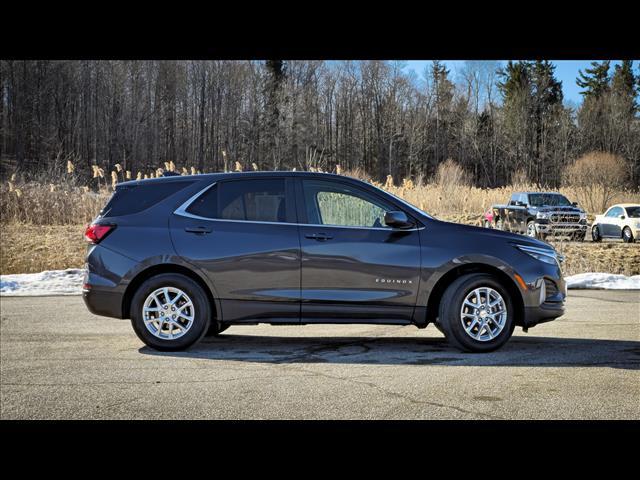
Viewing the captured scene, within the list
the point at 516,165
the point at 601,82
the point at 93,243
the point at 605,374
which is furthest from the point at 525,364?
the point at 601,82

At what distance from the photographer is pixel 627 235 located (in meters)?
18.2

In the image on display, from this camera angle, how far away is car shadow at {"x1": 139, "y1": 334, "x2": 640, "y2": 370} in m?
6.75

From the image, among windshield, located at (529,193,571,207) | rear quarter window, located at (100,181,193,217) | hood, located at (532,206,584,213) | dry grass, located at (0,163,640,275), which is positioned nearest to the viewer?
rear quarter window, located at (100,181,193,217)

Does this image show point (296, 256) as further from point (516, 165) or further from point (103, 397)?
point (516, 165)

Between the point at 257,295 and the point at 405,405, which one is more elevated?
the point at 257,295

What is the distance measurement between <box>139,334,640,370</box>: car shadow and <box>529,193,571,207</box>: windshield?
1043cm

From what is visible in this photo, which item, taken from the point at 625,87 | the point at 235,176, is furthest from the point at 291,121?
the point at 235,176

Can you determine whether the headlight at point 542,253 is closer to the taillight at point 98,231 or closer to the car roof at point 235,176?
the car roof at point 235,176

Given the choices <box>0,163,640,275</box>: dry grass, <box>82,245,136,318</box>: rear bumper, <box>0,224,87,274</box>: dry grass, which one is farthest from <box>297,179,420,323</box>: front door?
<box>0,224,87,274</box>: dry grass

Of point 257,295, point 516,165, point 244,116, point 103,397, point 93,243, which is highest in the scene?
point 244,116

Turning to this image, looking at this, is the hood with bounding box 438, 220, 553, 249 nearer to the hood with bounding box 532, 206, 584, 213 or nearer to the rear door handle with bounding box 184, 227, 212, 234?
the rear door handle with bounding box 184, 227, 212, 234

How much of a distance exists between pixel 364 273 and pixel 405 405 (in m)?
2.25

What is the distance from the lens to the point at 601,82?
30969 mm

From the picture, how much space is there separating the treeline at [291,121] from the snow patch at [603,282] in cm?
560
